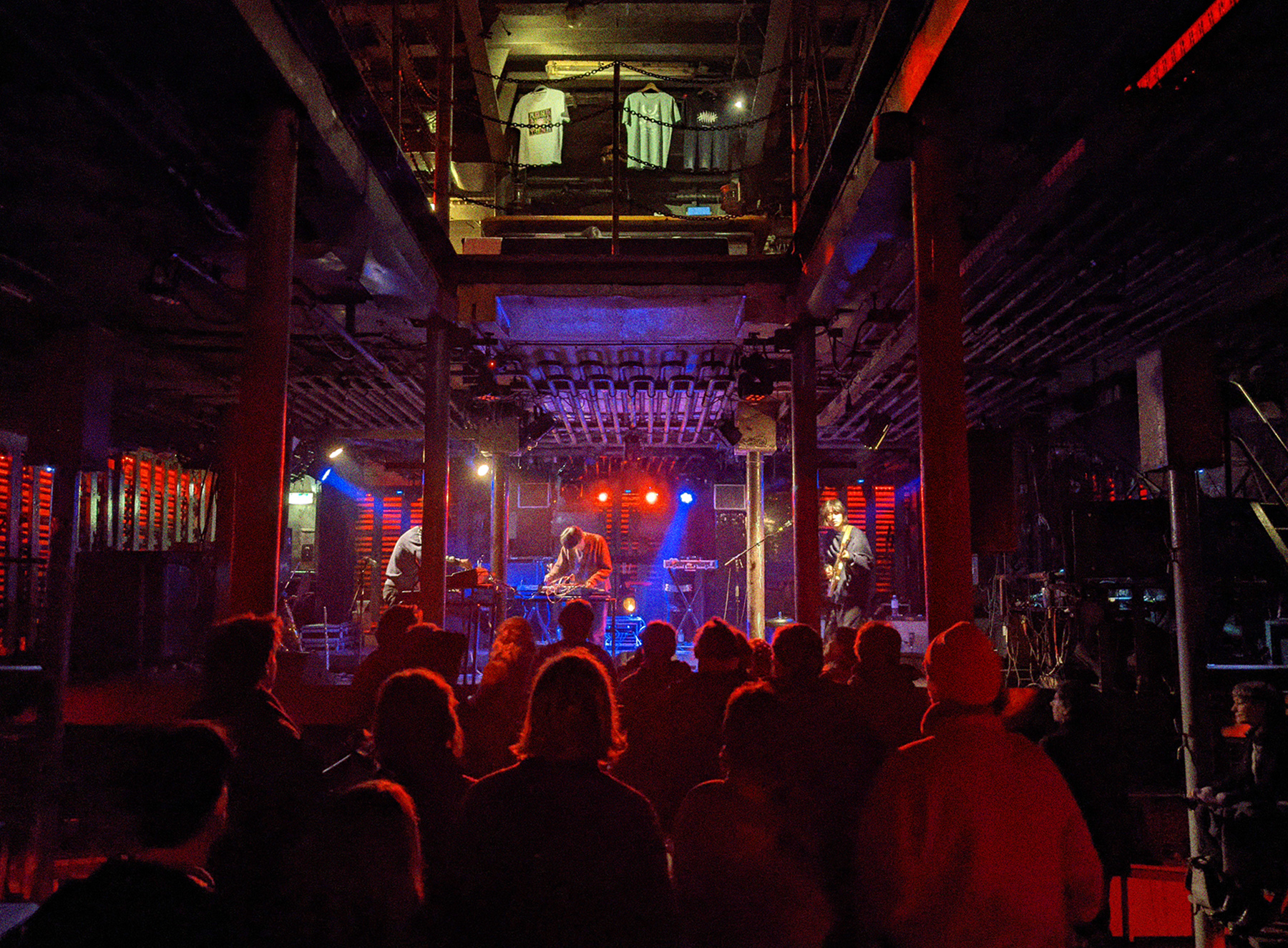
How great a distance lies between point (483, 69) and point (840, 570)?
35.3 feet

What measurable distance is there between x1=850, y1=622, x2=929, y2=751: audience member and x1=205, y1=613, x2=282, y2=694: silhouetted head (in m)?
2.78

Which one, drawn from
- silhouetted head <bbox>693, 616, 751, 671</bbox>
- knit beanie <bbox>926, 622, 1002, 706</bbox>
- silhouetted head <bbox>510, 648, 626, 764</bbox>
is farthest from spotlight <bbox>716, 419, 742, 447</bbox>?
silhouetted head <bbox>510, 648, 626, 764</bbox>

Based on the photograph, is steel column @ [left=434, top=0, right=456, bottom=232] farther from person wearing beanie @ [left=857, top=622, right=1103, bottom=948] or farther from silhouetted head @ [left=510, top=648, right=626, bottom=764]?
person wearing beanie @ [left=857, top=622, right=1103, bottom=948]

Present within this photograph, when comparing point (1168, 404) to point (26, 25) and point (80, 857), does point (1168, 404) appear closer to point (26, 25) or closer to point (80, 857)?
point (26, 25)

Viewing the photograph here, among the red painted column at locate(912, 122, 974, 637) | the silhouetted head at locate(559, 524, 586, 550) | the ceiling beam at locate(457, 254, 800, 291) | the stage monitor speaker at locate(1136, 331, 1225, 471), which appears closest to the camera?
the stage monitor speaker at locate(1136, 331, 1225, 471)

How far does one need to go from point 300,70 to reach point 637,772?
170 inches

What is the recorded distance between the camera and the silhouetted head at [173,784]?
1.87 meters

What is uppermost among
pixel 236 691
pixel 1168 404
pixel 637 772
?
pixel 1168 404

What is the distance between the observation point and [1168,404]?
13.3ft

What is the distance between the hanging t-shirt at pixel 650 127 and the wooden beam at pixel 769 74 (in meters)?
1.53

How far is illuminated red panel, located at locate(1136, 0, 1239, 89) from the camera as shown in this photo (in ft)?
13.9

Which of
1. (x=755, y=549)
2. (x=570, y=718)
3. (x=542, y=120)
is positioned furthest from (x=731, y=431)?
(x=570, y=718)

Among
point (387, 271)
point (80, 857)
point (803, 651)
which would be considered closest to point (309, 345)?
point (387, 271)

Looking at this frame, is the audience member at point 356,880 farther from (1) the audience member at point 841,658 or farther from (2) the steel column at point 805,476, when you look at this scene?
(2) the steel column at point 805,476
